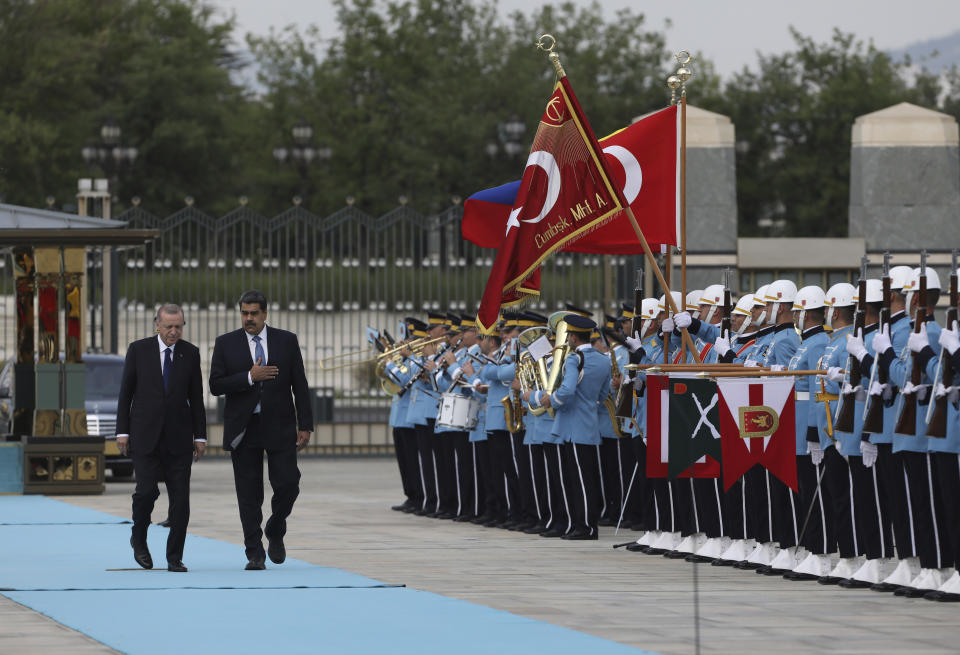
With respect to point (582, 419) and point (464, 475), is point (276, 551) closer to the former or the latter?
point (582, 419)

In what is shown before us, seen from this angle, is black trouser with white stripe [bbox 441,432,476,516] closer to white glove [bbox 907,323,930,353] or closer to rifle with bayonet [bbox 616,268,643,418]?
rifle with bayonet [bbox 616,268,643,418]

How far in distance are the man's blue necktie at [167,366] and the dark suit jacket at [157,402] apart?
0.02m

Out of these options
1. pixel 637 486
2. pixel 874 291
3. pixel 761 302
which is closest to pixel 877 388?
pixel 874 291

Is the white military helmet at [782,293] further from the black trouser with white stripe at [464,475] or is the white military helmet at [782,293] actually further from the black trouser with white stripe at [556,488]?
the black trouser with white stripe at [464,475]

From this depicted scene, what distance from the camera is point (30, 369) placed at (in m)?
22.8

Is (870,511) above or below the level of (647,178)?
below

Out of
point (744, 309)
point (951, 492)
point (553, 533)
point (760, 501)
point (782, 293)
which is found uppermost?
point (782, 293)

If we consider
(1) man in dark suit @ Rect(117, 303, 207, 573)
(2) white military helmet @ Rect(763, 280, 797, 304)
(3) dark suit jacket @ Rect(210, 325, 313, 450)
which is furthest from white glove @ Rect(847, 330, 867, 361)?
(1) man in dark suit @ Rect(117, 303, 207, 573)

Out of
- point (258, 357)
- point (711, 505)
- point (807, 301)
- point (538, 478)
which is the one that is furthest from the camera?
point (538, 478)

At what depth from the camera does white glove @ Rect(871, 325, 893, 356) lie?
12227mm

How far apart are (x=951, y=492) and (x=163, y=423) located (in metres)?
5.47

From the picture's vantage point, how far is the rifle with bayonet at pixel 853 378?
1255 centimetres

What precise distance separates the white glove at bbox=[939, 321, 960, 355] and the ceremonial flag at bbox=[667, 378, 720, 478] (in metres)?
1.97

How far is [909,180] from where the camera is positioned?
25781mm
